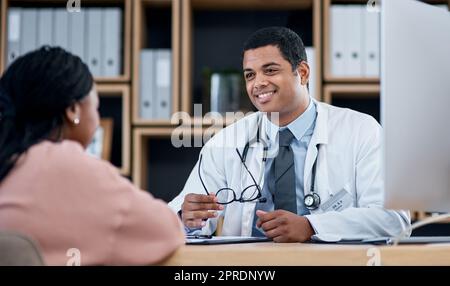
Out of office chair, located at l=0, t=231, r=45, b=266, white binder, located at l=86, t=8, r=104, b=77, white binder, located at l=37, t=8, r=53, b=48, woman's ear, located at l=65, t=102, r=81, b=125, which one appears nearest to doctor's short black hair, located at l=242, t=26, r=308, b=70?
woman's ear, located at l=65, t=102, r=81, b=125

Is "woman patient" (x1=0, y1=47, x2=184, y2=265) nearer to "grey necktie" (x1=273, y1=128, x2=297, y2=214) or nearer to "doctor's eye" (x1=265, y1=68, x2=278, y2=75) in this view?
"grey necktie" (x1=273, y1=128, x2=297, y2=214)

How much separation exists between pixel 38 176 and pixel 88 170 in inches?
3.0

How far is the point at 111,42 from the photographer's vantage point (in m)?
3.02

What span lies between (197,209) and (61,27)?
1.73m

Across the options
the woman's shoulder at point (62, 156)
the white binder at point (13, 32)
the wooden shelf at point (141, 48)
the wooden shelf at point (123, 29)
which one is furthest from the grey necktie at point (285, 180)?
the white binder at point (13, 32)

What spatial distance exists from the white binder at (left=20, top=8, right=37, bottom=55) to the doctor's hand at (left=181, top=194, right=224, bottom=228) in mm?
1707

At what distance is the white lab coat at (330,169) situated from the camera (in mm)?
1633

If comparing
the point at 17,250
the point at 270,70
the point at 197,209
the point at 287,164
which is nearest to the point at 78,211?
the point at 17,250

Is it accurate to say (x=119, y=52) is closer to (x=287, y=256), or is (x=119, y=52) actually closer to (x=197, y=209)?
(x=197, y=209)

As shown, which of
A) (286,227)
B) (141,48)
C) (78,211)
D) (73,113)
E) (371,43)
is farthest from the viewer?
(141,48)

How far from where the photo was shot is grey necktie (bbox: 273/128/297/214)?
170cm

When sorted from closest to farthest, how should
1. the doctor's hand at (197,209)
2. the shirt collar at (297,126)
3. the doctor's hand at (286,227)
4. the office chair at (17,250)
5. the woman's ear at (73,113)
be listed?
the office chair at (17,250) → the woman's ear at (73,113) → the doctor's hand at (286,227) → the doctor's hand at (197,209) → the shirt collar at (297,126)

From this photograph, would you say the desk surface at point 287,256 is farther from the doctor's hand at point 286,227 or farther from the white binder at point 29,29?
the white binder at point 29,29

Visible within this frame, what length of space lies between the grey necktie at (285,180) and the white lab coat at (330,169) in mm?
35
